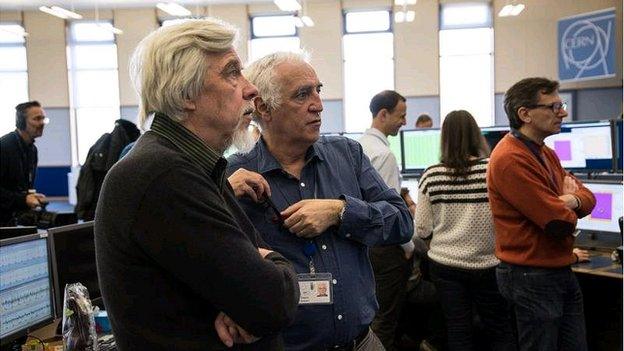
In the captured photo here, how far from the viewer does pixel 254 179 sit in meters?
1.40

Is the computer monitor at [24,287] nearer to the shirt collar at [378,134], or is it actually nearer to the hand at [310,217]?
the hand at [310,217]

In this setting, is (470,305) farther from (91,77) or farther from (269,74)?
(91,77)

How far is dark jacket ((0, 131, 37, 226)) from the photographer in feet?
13.6

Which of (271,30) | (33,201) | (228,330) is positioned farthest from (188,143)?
(271,30)

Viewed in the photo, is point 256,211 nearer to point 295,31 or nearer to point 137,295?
point 137,295

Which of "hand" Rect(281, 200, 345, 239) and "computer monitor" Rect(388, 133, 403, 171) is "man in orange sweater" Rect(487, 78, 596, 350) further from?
"computer monitor" Rect(388, 133, 403, 171)

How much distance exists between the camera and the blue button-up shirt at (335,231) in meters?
1.46

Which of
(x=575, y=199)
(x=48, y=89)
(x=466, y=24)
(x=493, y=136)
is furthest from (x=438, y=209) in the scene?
(x=48, y=89)

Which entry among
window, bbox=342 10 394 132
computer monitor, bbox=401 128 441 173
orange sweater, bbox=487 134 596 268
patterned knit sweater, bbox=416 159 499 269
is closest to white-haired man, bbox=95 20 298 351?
orange sweater, bbox=487 134 596 268

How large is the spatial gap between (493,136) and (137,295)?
11.6ft

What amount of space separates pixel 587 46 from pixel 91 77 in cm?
925

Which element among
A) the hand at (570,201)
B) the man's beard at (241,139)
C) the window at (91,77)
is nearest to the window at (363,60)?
the window at (91,77)

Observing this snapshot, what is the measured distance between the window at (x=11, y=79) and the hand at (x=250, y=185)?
40.6 ft

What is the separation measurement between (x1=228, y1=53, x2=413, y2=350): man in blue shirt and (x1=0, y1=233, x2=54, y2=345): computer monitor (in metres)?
0.84
